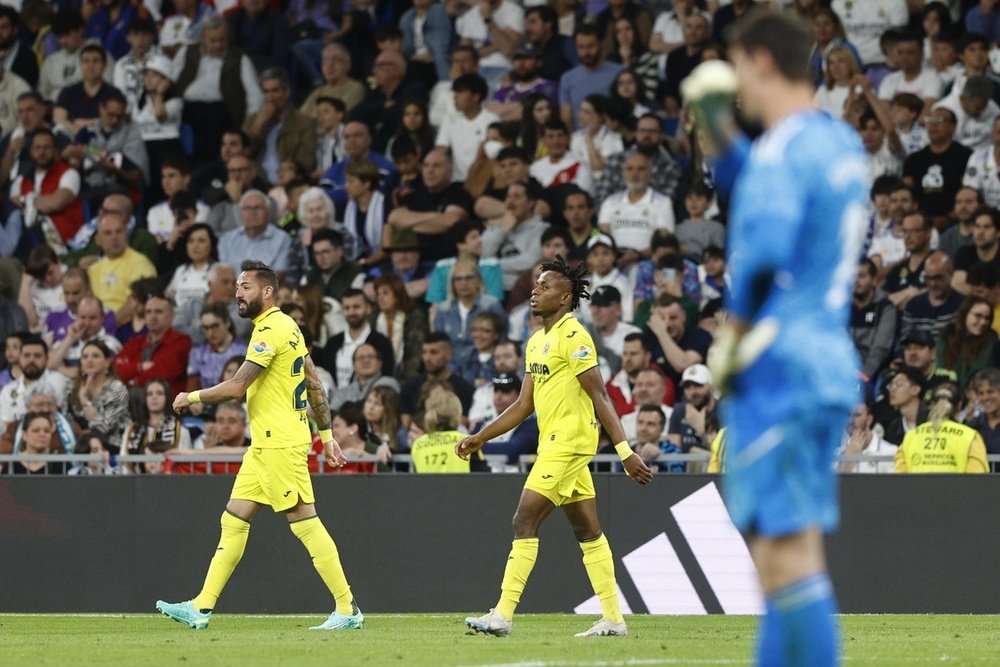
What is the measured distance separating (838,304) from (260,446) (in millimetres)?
7040

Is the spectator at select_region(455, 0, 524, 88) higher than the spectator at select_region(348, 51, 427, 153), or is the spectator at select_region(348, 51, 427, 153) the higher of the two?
the spectator at select_region(455, 0, 524, 88)

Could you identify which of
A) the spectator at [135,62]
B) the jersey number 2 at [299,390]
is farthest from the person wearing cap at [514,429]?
the spectator at [135,62]

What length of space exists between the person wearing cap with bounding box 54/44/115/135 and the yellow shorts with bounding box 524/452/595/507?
11265 millimetres

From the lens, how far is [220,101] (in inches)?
806

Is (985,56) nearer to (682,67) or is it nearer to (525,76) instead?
(682,67)

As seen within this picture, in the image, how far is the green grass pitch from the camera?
30.0 feet

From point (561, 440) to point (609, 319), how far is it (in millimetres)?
5046

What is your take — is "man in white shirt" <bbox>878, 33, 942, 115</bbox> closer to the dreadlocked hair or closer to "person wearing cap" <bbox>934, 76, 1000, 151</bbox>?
"person wearing cap" <bbox>934, 76, 1000, 151</bbox>

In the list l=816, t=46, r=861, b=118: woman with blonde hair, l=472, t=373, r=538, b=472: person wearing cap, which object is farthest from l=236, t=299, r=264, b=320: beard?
l=816, t=46, r=861, b=118: woman with blonde hair

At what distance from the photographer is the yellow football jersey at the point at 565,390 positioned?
10930mm

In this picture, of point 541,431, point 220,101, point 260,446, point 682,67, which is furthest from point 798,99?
point 220,101

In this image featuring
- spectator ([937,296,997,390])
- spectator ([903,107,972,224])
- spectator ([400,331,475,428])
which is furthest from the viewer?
spectator ([903,107,972,224])

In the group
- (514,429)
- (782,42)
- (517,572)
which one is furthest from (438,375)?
(782,42)

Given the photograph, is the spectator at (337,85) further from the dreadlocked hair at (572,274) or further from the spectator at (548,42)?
the dreadlocked hair at (572,274)
